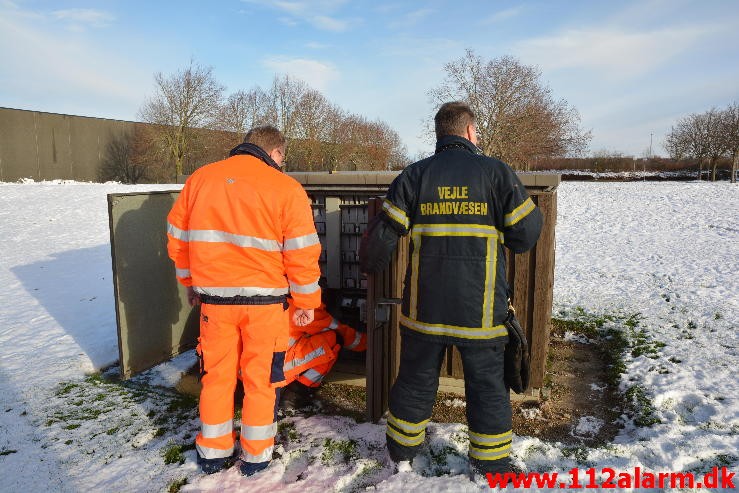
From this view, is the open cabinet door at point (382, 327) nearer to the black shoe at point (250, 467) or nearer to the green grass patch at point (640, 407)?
the black shoe at point (250, 467)

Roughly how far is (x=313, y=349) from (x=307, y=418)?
0.49 meters

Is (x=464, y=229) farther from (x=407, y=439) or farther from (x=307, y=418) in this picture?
(x=307, y=418)

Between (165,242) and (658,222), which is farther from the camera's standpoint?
(658,222)

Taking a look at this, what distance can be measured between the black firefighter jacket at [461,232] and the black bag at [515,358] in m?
0.06

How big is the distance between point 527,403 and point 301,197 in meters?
2.47

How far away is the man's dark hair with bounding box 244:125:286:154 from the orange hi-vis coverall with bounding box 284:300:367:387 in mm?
1131

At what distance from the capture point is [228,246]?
2.72 m

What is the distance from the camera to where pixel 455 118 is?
8.82 feet

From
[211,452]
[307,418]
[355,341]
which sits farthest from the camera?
[355,341]

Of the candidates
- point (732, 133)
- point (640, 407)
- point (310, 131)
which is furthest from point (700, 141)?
point (640, 407)

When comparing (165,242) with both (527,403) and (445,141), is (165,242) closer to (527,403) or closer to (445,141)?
(445,141)

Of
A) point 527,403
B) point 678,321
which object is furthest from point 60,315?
point 678,321

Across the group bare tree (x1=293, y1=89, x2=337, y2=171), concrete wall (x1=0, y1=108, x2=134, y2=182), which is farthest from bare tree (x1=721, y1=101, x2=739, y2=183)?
concrete wall (x1=0, y1=108, x2=134, y2=182)

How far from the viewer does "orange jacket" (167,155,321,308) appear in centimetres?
269
